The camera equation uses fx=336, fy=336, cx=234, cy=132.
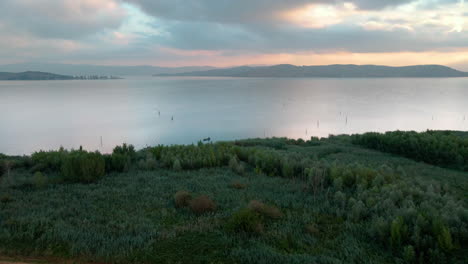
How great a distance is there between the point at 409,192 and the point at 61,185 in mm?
8230

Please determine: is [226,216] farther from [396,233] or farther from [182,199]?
[396,233]

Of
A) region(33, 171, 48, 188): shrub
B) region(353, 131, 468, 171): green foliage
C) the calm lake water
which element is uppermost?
region(33, 171, 48, 188): shrub

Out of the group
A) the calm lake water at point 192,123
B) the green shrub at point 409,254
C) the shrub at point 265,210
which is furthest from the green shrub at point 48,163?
the calm lake water at point 192,123

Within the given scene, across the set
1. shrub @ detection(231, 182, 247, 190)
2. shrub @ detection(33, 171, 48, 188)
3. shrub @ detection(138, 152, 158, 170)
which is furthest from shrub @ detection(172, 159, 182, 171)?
shrub @ detection(33, 171, 48, 188)

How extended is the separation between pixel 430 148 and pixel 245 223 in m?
11.3

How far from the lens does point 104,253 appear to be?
489cm

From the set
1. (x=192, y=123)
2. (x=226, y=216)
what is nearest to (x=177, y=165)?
(x=226, y=216)

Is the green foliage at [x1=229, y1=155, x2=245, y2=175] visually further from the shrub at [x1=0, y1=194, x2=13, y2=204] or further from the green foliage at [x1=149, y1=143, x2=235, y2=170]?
the shrub at [x1=0, y1=194, x2=13, y2=204]

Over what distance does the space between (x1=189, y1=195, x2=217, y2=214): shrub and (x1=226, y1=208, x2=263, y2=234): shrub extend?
0.87m

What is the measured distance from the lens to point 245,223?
18.7 ft

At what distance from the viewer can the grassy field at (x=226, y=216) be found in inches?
197

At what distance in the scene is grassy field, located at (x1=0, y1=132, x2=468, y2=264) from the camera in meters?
5.00

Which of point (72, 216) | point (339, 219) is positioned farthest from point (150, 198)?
point (339, 219)

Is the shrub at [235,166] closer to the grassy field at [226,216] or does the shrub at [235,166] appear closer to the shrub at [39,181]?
the grassy field at [226,216]
